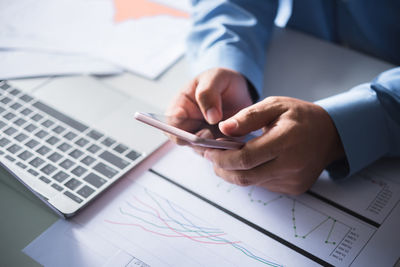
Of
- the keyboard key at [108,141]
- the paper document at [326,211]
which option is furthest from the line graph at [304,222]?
the keyboard key at [108,141]

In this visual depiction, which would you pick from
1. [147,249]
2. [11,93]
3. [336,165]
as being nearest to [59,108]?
[11,93]

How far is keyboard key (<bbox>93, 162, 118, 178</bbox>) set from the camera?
2.06 ft

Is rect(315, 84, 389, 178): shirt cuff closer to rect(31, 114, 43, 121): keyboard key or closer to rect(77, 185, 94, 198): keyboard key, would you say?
rect(77, 185, 94, 198): keyboard key

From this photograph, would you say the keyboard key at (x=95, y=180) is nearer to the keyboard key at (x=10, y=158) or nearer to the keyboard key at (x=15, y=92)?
the keyboard key at (x=10, y=158)

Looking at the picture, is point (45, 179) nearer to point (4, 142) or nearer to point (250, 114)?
point (4, 142)

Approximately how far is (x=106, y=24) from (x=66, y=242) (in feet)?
1.94

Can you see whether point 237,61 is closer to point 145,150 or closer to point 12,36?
point 145,150

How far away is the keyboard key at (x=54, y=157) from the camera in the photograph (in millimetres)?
639

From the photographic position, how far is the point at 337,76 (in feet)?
2.61

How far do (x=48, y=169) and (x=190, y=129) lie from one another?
23 cm

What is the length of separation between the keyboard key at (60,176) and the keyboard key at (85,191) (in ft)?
0.11

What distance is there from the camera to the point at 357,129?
0.64 meters

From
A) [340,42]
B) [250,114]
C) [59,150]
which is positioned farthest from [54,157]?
[340,42]

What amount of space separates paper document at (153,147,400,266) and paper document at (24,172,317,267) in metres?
0.02
